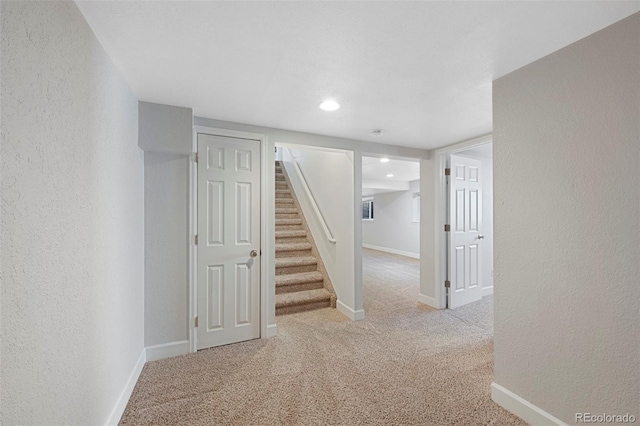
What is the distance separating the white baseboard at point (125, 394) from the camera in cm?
155

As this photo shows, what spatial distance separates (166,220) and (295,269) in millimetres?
1975

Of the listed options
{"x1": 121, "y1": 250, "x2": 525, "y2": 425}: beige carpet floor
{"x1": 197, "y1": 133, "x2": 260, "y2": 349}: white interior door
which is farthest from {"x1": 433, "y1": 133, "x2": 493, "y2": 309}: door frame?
{"x1": 197, "y1": 133, "x2": 260, "y2": 349}: white interior door

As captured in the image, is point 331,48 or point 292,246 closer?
point 331,48

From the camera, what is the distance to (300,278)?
366 centimetres

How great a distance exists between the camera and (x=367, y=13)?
119 centimetres

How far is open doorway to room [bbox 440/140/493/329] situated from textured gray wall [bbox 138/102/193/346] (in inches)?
118

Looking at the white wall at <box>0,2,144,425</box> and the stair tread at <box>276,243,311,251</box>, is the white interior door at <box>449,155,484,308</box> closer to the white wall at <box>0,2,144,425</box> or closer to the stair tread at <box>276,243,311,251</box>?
the stair tread at <box>276,243,311,251</box>

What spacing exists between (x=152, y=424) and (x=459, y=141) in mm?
3734

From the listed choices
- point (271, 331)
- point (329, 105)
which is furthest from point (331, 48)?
point (271, 331)

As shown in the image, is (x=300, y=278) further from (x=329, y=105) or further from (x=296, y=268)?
(x=329, y=105)

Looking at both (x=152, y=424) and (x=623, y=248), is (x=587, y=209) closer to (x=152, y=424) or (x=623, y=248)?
(x=623, y=248)

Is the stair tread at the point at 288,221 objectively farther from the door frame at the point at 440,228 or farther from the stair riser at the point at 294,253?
the door frame at the point at 440,228

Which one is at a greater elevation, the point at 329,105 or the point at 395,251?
the point at 329,105

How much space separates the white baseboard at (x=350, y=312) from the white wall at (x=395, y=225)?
4786mm
